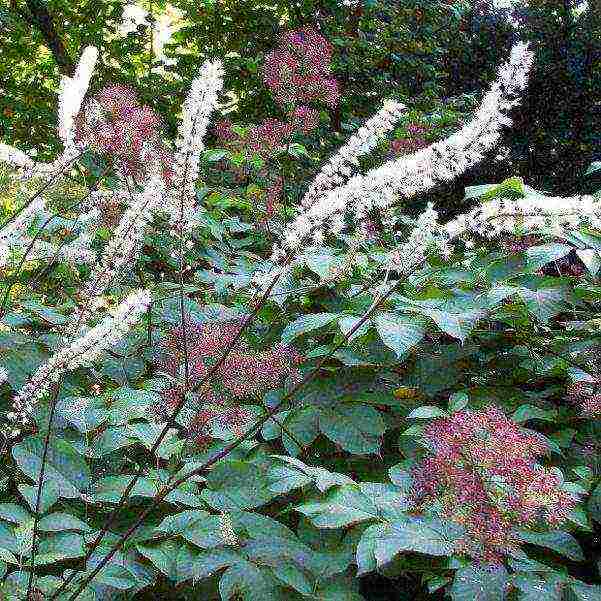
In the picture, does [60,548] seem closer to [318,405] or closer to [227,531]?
[227,531]

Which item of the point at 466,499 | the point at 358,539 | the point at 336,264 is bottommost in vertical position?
the point at 358,539

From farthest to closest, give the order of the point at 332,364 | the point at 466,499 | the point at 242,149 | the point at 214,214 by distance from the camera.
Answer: the point at 242,149 < the point at 214,214 < the point at 332,364 < the point at 466,499

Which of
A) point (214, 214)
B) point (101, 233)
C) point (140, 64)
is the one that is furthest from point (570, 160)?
point (101, 233)

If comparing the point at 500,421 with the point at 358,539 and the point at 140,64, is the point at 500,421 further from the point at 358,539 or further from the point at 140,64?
the point at 140,64

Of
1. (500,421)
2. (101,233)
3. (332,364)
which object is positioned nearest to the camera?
(500,421)

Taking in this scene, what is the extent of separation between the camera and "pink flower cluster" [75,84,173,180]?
7.66 feet

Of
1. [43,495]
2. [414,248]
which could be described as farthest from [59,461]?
[414,248]

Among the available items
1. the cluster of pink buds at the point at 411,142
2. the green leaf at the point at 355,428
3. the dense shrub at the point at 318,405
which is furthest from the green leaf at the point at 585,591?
the cluster of pink buds at the point at 411,142

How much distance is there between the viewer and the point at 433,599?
161 cm

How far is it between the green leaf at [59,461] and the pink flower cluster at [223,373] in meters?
0.22

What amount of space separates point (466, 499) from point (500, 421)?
19cm

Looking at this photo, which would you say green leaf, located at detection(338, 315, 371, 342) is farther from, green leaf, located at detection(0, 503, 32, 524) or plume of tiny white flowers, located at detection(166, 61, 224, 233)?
green leaf, located at detection(0, 503, 32, 524)

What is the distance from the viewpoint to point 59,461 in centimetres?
164

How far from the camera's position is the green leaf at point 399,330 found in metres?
1.57
